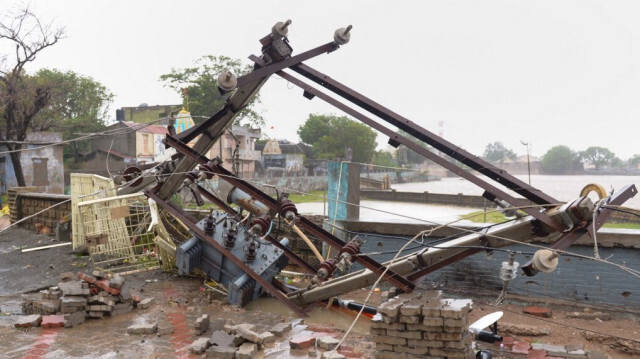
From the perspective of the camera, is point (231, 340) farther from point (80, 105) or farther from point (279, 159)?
point (279, 159)

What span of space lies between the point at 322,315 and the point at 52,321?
4030 mm

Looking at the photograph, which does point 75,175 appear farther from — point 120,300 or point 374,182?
point 374,182

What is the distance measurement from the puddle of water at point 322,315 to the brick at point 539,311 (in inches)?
103

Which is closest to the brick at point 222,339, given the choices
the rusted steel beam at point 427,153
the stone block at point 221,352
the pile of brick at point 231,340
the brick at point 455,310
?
the pile of brick at point 231,340

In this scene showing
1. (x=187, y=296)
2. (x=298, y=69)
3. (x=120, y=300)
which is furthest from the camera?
(x=187, y=296)

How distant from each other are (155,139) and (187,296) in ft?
128

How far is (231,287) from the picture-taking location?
8.40 meters

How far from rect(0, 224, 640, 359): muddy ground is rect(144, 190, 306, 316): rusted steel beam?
18.5 inches

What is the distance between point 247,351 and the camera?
614cm

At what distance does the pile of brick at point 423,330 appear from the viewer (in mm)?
5457

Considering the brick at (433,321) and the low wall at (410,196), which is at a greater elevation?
the brick at (433,321)

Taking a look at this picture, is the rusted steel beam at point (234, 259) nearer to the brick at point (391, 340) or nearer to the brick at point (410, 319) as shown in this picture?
the brick at point (391, 340)

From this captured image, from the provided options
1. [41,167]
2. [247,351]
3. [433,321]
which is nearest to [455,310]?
[433,321]

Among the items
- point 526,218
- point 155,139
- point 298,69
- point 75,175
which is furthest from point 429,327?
point 155,139
